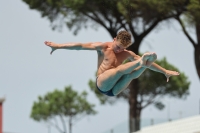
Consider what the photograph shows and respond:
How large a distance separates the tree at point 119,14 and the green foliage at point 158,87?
3673 millimetres

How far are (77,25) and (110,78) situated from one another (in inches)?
1024

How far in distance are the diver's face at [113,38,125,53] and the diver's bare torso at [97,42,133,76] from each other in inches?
2.8

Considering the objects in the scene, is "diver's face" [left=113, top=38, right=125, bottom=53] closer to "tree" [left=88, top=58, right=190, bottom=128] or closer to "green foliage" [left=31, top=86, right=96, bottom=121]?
"tree" [left=88, top=58, right=190, bottom=128]

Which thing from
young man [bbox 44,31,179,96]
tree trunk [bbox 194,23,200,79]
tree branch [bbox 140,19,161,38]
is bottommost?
young man [bbox 44,31,179,96]

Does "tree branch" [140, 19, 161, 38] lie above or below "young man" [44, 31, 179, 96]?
above

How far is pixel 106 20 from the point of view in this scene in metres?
34.5

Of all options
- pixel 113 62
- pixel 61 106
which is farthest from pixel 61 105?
pixel 113 62

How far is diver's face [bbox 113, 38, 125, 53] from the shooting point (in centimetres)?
1020

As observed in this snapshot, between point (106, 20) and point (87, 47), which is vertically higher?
point (106, 20)

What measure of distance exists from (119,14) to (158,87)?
886 cm

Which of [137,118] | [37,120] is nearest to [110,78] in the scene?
[137,118]

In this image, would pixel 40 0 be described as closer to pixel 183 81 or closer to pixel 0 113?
pixel 0 113

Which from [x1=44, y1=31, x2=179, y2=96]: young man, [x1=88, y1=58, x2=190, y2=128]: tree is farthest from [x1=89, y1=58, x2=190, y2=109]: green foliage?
[x1=44, y1=31, x2=179, y2=96]: young man

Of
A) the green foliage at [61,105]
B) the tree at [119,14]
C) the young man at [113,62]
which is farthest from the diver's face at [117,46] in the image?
the green foliage at [61,105]
